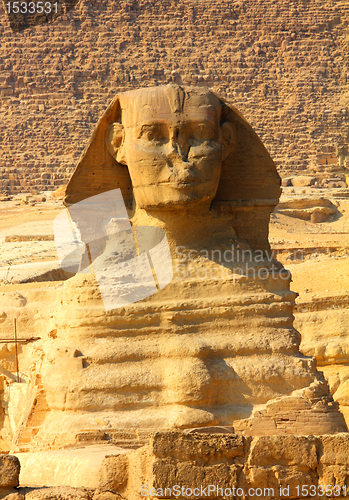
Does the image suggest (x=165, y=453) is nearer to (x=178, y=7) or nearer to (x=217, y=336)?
(x=217, y=336)

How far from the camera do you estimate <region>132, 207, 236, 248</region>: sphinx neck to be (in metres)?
7.43

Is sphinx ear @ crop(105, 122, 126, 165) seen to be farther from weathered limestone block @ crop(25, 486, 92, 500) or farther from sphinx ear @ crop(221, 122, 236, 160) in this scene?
weathered limestone block @ crop(25, 486, 92, 500)

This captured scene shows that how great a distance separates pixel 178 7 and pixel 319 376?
104 meters

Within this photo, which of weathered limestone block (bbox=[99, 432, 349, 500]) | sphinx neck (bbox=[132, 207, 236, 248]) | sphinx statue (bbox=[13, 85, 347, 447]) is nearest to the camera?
weathered limestone block (bbox=[99, 432, 349, 500])

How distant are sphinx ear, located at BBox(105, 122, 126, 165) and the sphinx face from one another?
0.61 ft

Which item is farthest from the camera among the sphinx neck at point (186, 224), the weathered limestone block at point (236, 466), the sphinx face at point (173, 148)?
the sphinx neck at point (186, 224)

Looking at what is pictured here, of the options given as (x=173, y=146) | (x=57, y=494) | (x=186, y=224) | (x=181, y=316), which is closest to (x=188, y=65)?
(x=186, y=224)

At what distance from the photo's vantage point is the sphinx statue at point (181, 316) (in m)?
6.84

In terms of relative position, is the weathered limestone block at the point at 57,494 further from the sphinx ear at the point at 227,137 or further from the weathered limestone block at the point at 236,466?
the sphinx ear at the point at 227,137

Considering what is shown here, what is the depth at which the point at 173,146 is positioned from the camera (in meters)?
7.13

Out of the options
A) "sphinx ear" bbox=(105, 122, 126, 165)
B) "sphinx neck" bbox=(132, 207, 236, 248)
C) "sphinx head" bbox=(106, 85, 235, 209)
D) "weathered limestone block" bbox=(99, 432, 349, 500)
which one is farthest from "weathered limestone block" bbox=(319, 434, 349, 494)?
"sphinx ear" bbox=(105, 122, 126, 165)

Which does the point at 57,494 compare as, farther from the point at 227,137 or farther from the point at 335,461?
the point at 227,137

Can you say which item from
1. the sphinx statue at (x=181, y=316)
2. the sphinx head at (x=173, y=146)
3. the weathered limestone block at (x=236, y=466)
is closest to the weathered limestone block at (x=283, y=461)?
the weathered limestone block at (x=236, y=466)

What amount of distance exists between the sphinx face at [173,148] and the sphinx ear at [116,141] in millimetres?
185
